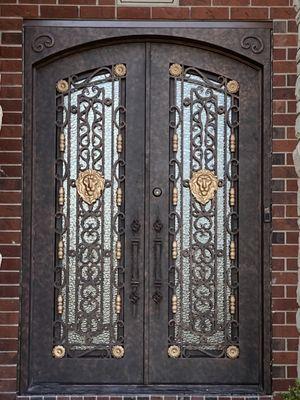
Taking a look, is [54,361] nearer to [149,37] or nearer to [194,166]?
[194,166]

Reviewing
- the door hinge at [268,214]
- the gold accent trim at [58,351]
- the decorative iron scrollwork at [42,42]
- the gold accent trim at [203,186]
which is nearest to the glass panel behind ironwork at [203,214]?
the gold accent trim at [203,186]

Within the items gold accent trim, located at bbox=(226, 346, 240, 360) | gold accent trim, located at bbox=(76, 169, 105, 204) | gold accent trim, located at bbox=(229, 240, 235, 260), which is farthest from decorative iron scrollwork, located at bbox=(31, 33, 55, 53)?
gold accent trim, located at bbox=(226, 346, 240, 360)

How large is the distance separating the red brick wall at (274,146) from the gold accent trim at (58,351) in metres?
0.27

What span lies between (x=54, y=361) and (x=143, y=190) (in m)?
1.25

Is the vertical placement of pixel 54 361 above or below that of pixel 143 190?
below

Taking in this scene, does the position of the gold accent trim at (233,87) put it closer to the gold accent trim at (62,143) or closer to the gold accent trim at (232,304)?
the gold accent trim at (62,143)

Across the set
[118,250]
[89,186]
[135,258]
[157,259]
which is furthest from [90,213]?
[157,259]

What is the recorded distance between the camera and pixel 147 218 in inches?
182

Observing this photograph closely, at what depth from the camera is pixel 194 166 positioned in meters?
4.69

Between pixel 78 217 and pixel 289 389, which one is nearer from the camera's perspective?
pixel 289 389

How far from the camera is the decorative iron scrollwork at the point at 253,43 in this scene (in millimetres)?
Answer: 4647

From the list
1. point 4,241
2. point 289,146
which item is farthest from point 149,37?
point 4,241

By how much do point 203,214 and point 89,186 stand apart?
772 millimetres

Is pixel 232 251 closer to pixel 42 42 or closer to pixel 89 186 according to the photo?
pixel 89 186
